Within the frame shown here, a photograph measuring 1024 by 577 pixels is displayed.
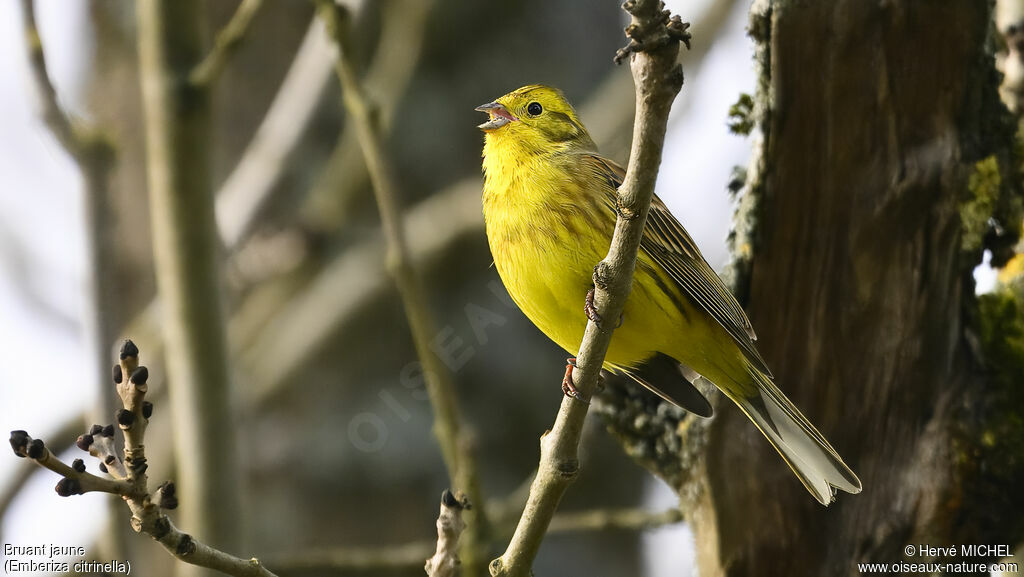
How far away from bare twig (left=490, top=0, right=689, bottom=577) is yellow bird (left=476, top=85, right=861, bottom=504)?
0.61m

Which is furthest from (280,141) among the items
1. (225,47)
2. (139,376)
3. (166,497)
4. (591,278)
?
(139,376)

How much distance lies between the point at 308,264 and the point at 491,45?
179 centimetres

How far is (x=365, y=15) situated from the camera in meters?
4.30

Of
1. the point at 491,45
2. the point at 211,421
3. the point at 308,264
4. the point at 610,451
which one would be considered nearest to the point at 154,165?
the point at 211,421

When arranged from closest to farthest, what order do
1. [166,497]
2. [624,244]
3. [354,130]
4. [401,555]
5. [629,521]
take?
[166,497] < [624,244] < [401,555] < [629,521] < [354,130]

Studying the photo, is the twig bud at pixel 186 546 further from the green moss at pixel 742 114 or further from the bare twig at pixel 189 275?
the green moss at pixel 742 114

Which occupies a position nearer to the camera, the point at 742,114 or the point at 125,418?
the point at 125,418

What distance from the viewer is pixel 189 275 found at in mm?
3617

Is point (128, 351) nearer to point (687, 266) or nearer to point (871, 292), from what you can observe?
point (687, 266)

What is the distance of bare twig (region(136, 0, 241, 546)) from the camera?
351 cm

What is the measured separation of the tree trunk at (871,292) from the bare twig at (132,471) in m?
1.94

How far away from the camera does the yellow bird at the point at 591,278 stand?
9.84 ft

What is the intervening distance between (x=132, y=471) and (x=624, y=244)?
1.14m

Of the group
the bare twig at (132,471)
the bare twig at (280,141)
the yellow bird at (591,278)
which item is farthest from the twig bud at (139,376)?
the bare twig at (280,141)
